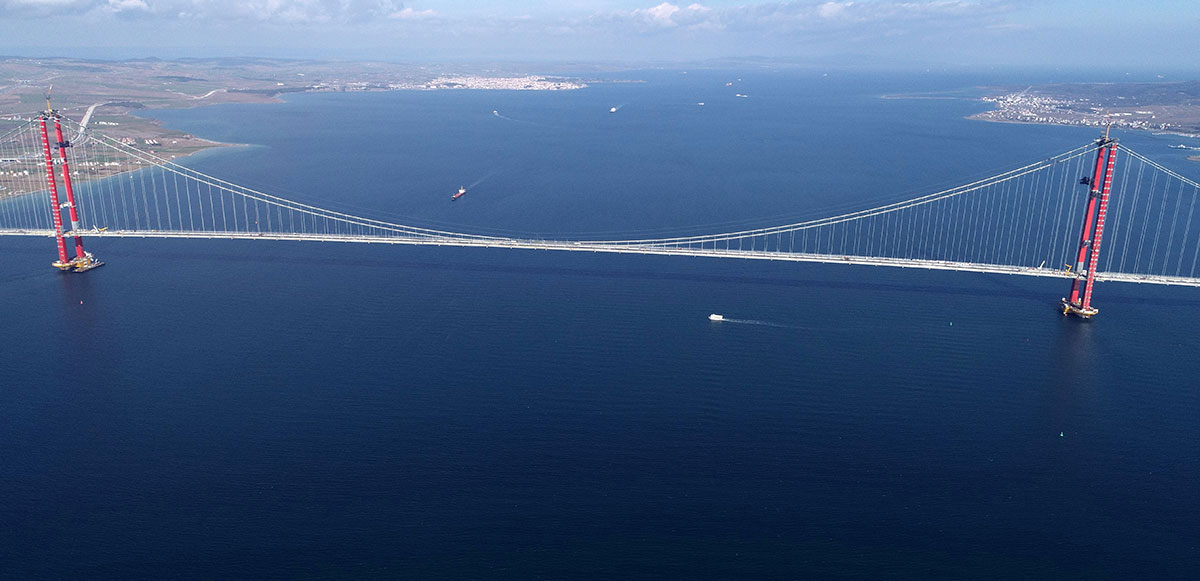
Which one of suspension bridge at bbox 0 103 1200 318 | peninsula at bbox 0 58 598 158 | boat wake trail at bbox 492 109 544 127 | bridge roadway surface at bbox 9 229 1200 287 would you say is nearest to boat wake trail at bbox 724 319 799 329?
bridge roadway surface at bbox 9 229 1200 287

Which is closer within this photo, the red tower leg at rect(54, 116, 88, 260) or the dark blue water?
the dark blue water

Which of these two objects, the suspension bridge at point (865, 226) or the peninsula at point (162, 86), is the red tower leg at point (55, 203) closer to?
the suspension bridge at point (865, 226)

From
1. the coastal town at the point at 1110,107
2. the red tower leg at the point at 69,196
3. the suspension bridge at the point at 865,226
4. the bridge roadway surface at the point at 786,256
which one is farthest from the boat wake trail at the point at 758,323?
the coastal town at the point at 1110,107

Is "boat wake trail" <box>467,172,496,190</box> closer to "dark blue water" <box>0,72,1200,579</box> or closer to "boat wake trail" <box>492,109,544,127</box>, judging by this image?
"dark blue water" <box>0,72,1200,579</box>

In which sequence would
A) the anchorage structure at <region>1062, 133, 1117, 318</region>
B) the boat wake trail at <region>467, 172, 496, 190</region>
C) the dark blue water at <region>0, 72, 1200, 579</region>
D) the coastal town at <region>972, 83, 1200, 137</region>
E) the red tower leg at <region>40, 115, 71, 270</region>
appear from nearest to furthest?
the dark blue water at <region>0, 72, 1200, 579</region> → the anchorage structure at <region>1062, 133, 1117, 318</region> → the red tower leg at <region>40, 115, 71, 270</region> → the boat wake trail at <region>467, 172, 496, 190</region> → the coastal town at <region>972, 83, 1200, 137</region>

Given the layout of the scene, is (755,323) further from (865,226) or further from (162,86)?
(162,86)

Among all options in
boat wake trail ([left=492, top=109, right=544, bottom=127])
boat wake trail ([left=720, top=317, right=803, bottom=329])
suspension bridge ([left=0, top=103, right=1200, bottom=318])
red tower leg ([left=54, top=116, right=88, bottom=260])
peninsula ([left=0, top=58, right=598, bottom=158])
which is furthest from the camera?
boat wake trail ([left=492, top=109, right=544, bottom=127])
